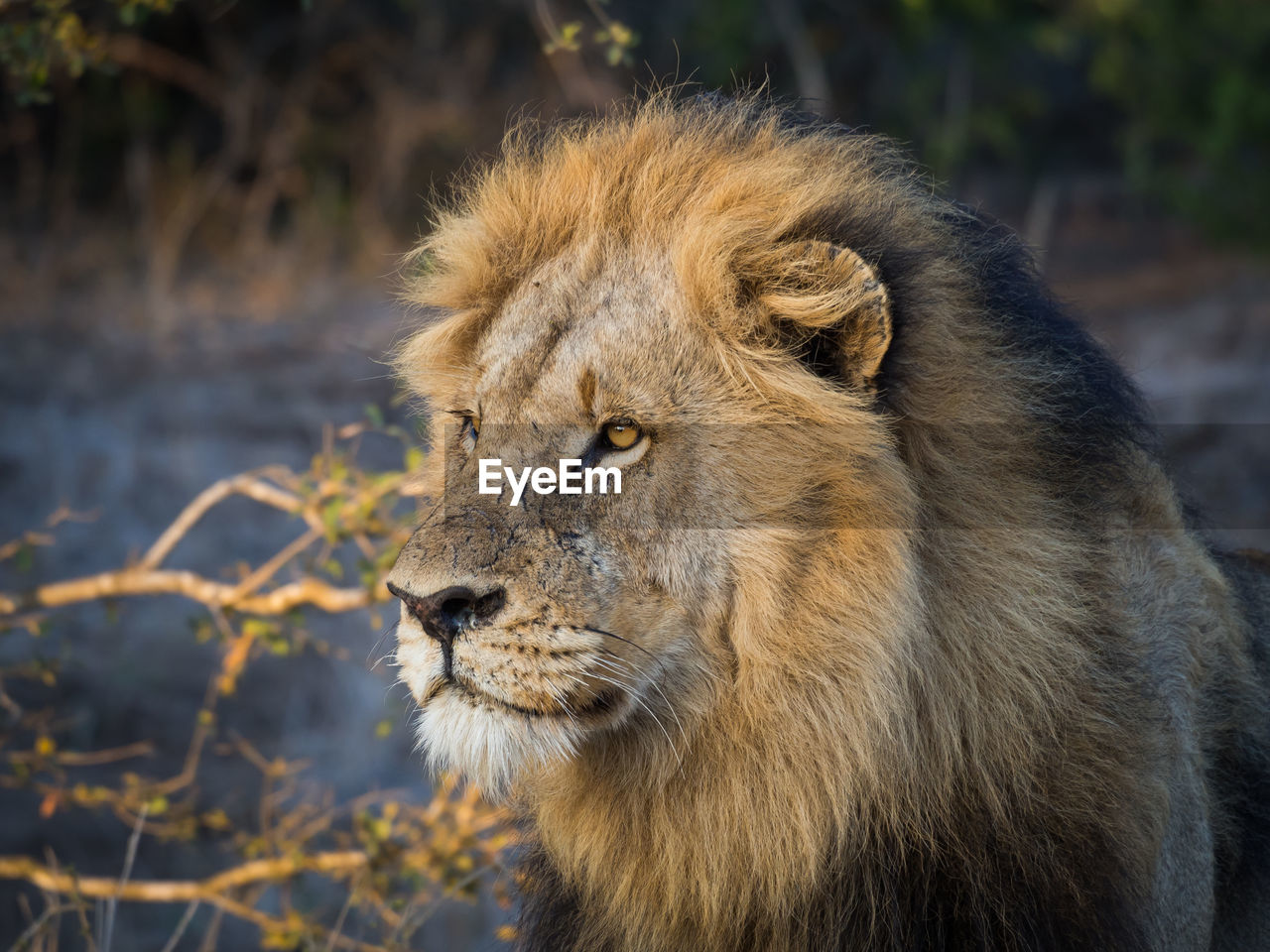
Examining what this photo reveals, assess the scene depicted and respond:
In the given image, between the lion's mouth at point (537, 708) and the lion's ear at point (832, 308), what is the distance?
0.77m

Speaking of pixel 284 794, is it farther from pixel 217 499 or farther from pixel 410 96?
pixel 410 96

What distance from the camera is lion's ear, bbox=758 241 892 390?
2381mm

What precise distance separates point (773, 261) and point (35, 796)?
5.26 metres

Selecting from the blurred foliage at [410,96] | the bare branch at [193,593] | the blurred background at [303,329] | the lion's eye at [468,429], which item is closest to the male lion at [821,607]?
the lion's eye at [468,429]

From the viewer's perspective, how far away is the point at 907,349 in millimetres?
2529

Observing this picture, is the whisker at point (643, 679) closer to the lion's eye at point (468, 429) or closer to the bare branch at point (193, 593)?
the lion's eye at point (468, 429)

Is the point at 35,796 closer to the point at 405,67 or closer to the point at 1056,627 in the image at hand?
the point at 1056,627

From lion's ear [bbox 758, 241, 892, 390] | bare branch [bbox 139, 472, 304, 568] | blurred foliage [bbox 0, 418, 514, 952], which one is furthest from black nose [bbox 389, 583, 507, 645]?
bare branch [bbox 139, 472, 304, 568]

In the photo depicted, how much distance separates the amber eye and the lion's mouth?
0.49 meters

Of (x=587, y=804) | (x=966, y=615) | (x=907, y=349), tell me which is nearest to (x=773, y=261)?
(x=907, y=349)

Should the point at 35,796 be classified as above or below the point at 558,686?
below

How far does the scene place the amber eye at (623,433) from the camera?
8.32 feet

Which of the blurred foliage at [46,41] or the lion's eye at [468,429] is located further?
the blurred foliage at [46,41]

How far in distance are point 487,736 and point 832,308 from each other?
104 centimetres
